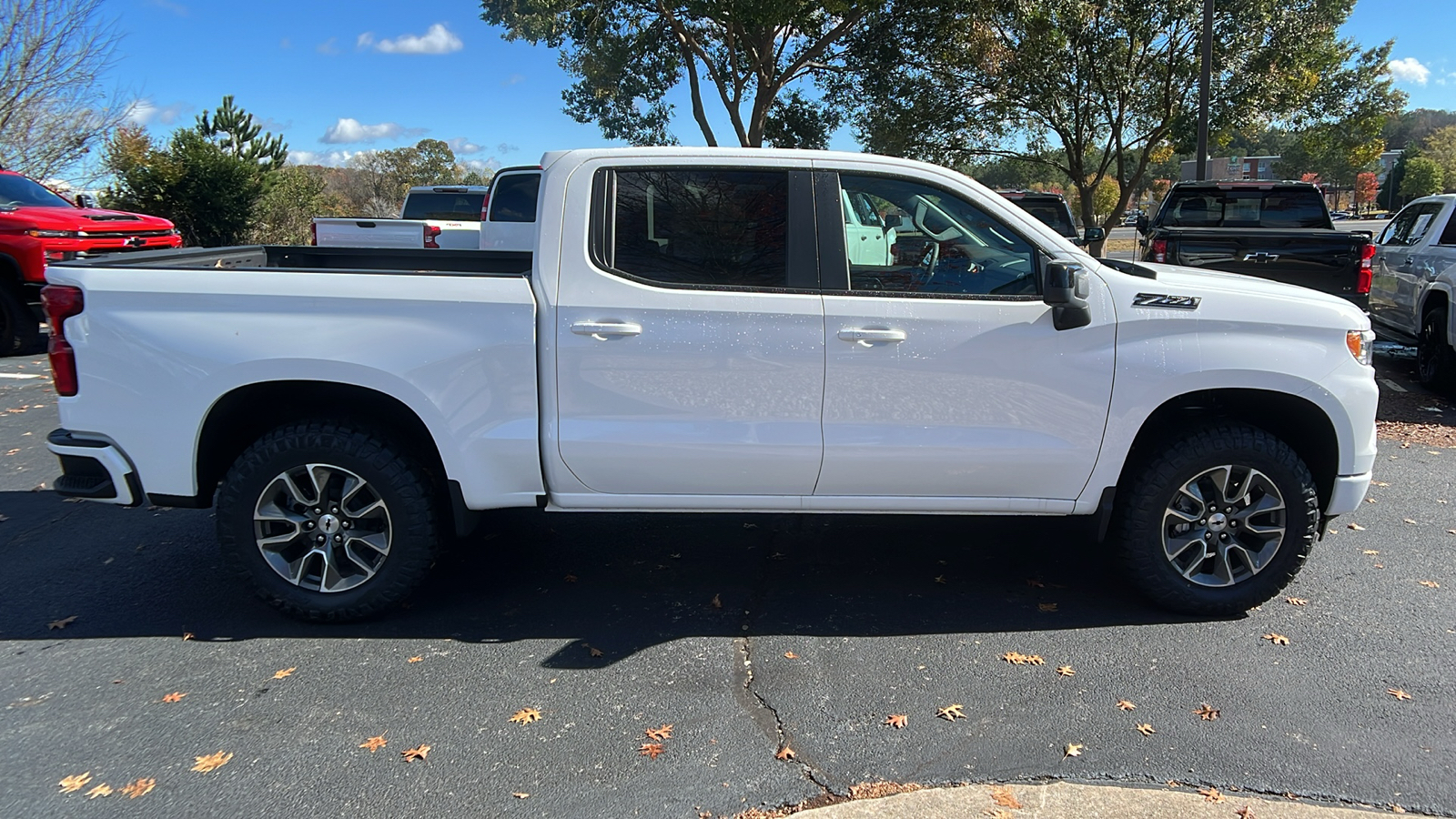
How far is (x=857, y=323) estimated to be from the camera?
13.0 feet

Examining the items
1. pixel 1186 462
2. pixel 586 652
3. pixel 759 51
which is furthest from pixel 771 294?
pixel 759 51

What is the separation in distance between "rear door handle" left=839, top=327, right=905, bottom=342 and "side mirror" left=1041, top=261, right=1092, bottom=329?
60cm

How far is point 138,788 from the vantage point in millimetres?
3092

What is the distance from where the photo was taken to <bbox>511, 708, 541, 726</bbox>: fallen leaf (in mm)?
3480

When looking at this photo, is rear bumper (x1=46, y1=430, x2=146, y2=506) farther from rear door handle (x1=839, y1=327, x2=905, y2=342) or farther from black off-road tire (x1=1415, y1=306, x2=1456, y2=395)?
black off-road tire (x1=1415, y1=306, x2=1456, y2=395)

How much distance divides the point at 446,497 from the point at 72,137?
2278 centimetres

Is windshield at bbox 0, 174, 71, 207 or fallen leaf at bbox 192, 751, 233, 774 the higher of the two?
windshield at bbox 0, 174, 71, 207

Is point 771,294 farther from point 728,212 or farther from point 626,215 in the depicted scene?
point 626,215

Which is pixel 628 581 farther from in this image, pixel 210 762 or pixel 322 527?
pixel 210 762

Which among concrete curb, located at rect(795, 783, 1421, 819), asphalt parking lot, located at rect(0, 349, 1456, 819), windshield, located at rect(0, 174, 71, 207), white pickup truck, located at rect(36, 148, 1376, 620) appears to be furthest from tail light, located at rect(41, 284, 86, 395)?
windshield, located at rect(0, 174, 71, 207)

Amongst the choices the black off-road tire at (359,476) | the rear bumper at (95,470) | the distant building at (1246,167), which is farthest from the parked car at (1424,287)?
the distant building at (1246,167)

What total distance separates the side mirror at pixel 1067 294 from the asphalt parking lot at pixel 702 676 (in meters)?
1.33

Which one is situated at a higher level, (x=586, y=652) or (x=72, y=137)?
(x=72, y=137)

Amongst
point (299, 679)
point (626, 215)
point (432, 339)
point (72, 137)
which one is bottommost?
point (299, 679)
